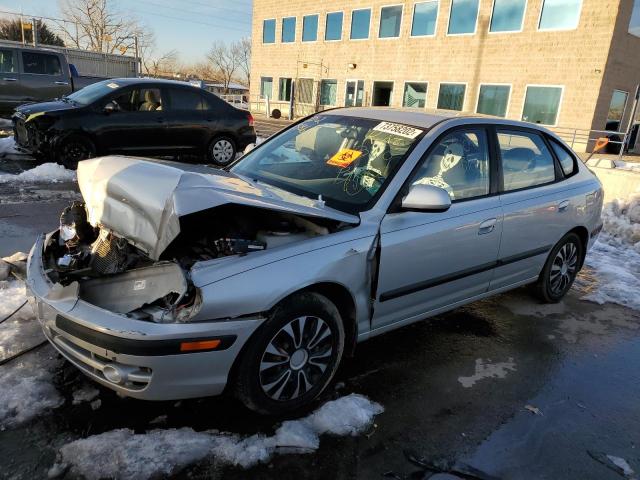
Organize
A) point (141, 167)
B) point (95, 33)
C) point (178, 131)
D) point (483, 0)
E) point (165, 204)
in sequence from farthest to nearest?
point (95, 33) < point (483, 0) < point (178, 131) < point (141, 167) < point (165, 204)

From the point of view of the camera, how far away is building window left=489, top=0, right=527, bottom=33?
2023cm

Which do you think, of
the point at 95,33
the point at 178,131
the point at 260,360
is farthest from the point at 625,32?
the point at 95,33

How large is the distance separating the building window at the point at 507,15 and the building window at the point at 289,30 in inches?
520

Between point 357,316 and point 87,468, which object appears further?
point 357,316

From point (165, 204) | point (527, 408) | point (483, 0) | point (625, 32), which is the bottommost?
point (527, 408)

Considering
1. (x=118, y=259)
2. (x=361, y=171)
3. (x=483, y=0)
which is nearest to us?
(x=118, y=259)

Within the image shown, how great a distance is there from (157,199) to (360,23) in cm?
2674

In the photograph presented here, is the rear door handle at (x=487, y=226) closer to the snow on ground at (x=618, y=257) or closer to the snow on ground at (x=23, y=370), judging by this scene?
the snow on ground at (x=618, y=257)

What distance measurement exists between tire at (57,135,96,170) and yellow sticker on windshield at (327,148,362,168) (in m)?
6.39

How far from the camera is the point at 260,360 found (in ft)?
8.48

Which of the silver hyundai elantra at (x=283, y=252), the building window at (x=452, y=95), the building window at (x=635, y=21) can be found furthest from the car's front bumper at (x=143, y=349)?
the building window at (x=452, y=95)

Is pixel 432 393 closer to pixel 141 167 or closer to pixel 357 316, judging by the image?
pixel 357 316

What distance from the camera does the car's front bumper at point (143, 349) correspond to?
7.47ft

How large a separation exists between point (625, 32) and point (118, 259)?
838 inches
